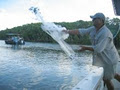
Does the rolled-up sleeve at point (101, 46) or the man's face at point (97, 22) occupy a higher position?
the man's face at point (97, 22)

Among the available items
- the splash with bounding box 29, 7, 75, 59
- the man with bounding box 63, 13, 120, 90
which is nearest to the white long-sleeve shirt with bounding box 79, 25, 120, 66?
the man with bounding box 63, 13, 120, 90

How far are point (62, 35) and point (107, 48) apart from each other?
41.3 inches

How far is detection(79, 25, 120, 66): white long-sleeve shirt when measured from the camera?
169 inches

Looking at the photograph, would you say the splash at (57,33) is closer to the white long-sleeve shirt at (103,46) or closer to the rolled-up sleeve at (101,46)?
the white long-sleeve shirt at (103,46)

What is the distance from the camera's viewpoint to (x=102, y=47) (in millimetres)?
4258

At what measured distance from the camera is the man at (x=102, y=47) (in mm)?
4305

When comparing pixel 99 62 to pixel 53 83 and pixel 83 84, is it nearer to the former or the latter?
pixel 83 84

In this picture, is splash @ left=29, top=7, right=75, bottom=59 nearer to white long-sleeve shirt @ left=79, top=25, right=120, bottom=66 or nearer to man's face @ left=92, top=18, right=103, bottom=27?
white long-sleeve shirt @ left=79, top=25, right=120, bottom=66

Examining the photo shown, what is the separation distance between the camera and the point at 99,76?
182 inches

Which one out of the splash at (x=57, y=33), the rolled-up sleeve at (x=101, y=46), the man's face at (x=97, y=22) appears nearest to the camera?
the rolled-up sleeve at (x=101, y=46)

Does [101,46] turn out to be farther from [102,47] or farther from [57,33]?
[57,33]

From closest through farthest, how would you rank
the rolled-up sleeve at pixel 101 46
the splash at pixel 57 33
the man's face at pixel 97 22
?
the rolled-up sleeve at pixel 101 46 → the man's face at pixel 97 22 → the splash at pixel 57 33

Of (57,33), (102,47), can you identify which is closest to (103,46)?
(102,47)

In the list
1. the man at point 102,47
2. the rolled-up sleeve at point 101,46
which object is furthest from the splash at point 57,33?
the rolled-up sleeve at point 101,46
